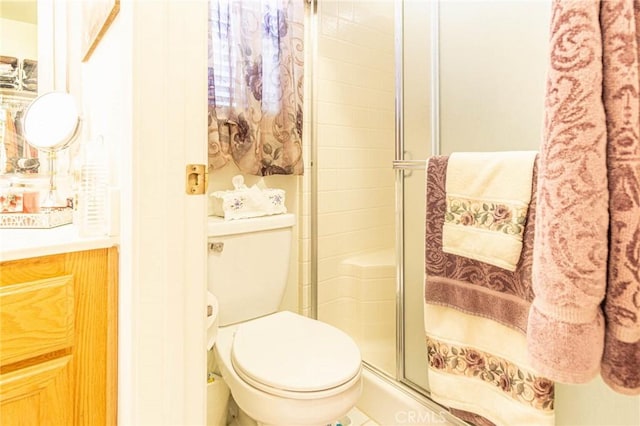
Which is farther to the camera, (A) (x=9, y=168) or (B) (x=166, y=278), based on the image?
(A) (x=9, y=168)

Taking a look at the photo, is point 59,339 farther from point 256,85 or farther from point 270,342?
point 256,85

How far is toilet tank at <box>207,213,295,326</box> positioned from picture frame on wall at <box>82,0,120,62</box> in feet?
2.21

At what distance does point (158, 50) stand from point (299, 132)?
3.82 ft

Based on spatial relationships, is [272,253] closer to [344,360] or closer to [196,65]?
[344,360]

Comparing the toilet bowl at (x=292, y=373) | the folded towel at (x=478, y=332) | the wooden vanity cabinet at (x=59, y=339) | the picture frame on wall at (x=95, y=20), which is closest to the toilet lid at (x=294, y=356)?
the toilet bowl at (x=292, y=373)

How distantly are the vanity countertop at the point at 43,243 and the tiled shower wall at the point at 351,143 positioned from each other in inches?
47.2

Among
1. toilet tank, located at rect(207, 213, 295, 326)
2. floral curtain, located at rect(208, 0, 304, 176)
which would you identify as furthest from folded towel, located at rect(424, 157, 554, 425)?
floral curtain, located at rect(208, 0, 304, 176)

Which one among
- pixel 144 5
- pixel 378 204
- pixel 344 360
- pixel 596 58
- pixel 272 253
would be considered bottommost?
pixel 344 360

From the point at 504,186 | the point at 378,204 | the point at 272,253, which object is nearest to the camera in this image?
the point at 504,186

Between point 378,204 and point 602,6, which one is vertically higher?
point 602,6

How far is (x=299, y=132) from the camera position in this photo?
5.77 ft

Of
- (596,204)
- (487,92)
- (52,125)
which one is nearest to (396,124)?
(487,92)

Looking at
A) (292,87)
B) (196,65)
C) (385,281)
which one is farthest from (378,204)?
(196,65)

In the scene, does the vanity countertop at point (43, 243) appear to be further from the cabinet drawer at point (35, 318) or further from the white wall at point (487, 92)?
the white wall at point (487, 92)
